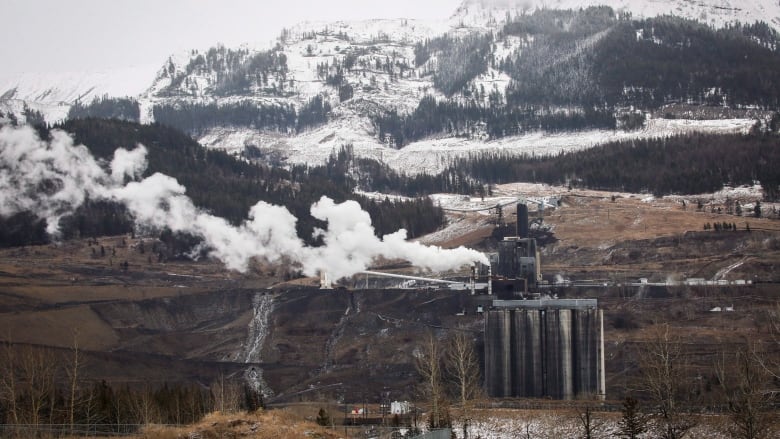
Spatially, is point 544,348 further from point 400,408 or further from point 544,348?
→ point 400,408

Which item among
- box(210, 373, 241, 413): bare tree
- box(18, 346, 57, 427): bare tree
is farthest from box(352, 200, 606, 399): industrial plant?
box(18, 346, 57, 427): bare tree

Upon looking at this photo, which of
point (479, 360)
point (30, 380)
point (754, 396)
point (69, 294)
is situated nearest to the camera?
point (754, 396)

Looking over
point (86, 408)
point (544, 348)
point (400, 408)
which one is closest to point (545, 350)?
point (544, 348)

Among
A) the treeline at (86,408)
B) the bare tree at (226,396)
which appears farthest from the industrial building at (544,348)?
the treeline at (86,408)

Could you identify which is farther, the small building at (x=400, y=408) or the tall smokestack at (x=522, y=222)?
the tall smokestack at (x=522, y=222)

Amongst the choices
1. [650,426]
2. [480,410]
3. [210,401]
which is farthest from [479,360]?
[650,426]

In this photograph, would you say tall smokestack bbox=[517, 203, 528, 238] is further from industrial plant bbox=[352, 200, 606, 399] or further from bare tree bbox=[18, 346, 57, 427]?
bare tree bbox=[18, 346, 57, 427]

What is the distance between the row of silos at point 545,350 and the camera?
14450 cm

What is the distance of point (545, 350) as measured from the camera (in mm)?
146875

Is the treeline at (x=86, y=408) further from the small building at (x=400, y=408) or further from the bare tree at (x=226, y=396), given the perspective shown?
the small building at (x=400, y=408)

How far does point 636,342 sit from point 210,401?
201 feet

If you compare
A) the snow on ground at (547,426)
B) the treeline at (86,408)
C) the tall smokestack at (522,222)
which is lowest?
the snow on ground at (547,426)

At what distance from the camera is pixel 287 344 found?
180750mm

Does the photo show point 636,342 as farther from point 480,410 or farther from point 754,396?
point 754,396
